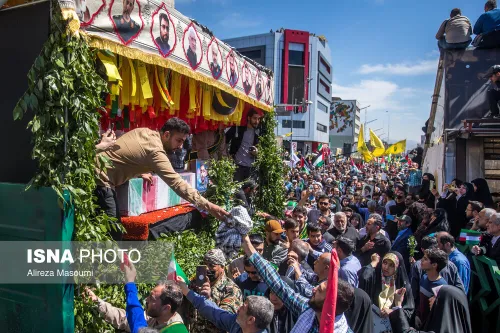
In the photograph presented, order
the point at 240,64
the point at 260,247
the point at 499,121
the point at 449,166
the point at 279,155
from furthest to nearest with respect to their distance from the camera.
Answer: the point at 449,166 < the point at 279,155 < the point at 499,121 < the point at 240,64 < the point at 260,247

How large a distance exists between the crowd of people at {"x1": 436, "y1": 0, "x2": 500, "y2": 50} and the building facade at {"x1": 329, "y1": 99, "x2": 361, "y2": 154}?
68.6m

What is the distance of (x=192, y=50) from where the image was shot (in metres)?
5.17

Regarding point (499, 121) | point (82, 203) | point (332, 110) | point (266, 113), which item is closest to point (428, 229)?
point (499, 121)

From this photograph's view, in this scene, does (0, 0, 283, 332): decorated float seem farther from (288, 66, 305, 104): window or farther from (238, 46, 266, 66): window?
(238, 46, 266, 66): window

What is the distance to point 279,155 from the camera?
8984mm

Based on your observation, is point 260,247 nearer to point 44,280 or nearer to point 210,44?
point 44,280

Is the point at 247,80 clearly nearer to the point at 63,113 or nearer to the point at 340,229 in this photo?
the point at 340,229

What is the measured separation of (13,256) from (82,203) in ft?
2.79

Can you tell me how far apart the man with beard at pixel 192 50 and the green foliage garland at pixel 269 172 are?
3627 mm

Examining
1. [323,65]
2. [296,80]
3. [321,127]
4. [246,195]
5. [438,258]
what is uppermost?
[323,65]

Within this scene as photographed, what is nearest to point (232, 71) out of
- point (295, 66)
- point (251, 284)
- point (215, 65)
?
point (215, 65)

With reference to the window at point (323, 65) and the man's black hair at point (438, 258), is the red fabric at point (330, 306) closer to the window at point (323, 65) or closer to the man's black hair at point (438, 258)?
the man's black hair at point (438, 258)

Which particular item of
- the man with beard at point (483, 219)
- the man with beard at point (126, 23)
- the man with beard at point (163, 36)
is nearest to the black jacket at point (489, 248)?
the man with beard at point (483, 219)

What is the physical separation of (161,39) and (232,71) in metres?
2.34
